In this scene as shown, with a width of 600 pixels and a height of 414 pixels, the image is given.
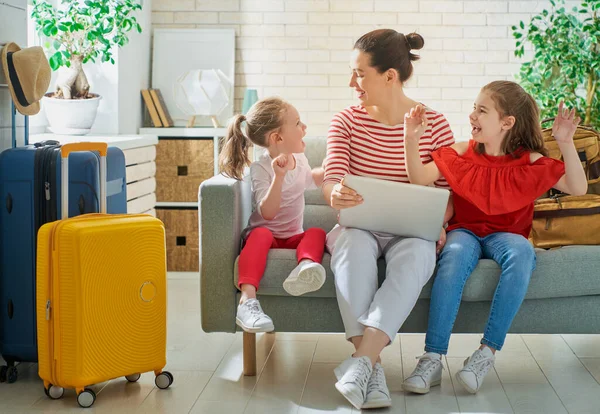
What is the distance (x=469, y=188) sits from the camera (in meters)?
2.92

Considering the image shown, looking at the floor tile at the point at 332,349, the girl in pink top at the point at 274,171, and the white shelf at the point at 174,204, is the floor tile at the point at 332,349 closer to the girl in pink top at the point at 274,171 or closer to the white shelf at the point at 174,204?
the girl in pink top at the point at 274,171

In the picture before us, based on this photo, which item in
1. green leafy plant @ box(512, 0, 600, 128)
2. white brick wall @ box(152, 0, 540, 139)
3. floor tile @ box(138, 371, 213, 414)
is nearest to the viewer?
floor tile @ box(138, 371, 213, 414)

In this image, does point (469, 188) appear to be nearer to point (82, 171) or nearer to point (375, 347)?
point (375, 347)

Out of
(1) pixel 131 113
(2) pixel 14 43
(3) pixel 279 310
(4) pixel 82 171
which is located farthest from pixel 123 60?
(3) pixel 279 310

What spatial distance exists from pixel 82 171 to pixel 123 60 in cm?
215

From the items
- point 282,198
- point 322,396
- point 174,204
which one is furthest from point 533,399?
point 174,204

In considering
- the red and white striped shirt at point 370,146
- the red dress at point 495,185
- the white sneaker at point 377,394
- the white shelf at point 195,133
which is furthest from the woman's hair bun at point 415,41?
the white shelf at point 195,133

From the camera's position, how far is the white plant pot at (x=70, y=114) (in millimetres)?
4359

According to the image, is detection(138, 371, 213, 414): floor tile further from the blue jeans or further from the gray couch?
the blue jeans

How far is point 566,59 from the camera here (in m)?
4.80

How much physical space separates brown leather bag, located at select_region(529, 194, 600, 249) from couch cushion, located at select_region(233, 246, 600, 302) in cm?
16

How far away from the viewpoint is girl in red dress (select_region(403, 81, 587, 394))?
8.93 ft

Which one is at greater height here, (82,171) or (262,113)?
(262,113)

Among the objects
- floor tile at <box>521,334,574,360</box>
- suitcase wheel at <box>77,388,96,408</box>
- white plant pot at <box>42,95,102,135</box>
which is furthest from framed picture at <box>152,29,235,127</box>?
suitcase wheel at <box>77,388,96,408</box>
